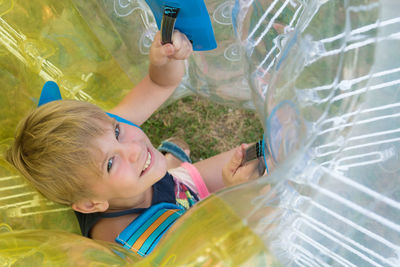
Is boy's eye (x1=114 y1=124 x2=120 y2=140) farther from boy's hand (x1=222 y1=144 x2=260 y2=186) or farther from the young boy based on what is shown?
boy's hand (x1=222 y1=144 x2=260 y2=186)

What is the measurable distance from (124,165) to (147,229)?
6.6 inches

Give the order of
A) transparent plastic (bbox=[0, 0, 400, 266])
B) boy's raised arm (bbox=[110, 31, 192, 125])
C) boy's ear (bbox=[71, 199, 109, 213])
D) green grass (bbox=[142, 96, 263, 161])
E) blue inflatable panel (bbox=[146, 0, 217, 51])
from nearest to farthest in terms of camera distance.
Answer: transparent plastic (bbox=[0, 0, 400, 266]) → blue inflatable panel (bbox=[146, 0, 217, 51]) → boy's ear (bbox=[71, 199, 109, 213]) → boy's raised arm (bbox=[110, 31, 192, 125]) → green grass (bbox=[142, 96, 263, 161])

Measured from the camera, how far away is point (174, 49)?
78 cm

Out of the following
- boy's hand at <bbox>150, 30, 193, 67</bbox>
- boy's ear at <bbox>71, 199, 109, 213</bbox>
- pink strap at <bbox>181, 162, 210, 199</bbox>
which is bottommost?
pink strap at <bbox>181, 162, 210, 199</bbox>

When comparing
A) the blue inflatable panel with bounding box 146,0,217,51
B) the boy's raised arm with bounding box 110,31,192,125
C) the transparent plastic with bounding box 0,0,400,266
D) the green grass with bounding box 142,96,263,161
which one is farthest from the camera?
the green grass with bounding box 142,96,263,161

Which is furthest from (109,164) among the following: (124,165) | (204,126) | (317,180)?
(204,126)

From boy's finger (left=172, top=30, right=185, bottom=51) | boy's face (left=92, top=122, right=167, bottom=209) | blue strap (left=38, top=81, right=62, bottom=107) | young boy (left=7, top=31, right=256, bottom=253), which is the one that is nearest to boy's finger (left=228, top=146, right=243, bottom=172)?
young boy (left=7, top=31, right=256, bottom=253)

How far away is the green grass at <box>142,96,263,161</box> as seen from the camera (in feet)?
4.33

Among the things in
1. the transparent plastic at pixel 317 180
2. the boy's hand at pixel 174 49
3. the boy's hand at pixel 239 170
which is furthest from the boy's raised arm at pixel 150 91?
the transparent plastic at pixel 317 180

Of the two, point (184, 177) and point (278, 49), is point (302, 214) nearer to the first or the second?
point (278, 49)

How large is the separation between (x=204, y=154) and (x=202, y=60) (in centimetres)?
40

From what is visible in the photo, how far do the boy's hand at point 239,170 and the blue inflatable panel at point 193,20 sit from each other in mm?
247

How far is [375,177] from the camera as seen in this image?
1.38 feet

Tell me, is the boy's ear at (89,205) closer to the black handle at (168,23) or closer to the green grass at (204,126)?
the black handle at (168,23)
